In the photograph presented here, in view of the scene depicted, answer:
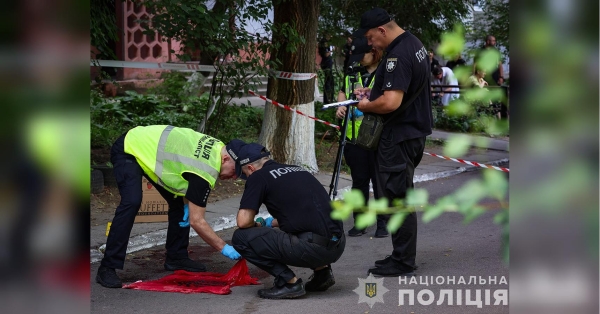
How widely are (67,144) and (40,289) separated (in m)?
0.39

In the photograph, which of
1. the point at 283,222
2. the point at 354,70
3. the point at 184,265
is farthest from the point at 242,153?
the point at 354,70

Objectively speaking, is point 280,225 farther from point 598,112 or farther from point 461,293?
point 598,112

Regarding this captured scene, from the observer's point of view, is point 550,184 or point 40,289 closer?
point 550,184

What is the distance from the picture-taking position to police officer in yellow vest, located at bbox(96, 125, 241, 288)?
530 centimetres

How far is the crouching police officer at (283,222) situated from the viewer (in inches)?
199

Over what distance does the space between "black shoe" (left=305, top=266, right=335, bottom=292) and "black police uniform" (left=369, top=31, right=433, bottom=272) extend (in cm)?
58

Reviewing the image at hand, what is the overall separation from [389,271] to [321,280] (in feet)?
1.90

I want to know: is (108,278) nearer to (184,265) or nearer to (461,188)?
(184,265)

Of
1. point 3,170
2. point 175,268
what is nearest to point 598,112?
point 3,170

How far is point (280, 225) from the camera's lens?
5211 millimetres

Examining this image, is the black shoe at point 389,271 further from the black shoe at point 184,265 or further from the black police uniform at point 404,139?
the black shoe at point 184,265

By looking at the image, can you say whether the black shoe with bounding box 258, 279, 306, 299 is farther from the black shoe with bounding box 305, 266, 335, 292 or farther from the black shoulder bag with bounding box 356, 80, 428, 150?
the black shoulder bag with bounding box 356, 80, 428, 150

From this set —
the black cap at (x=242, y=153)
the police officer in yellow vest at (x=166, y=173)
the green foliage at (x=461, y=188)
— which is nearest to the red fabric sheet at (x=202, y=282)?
the police officer in yellow vest at (x=166, y=173)

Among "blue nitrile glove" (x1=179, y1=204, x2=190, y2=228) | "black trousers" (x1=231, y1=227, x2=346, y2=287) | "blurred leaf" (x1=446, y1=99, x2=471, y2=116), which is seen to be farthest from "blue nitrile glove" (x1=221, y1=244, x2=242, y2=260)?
"blurred leaf" (x1=446, y1=99, x2=471, y2=116)
